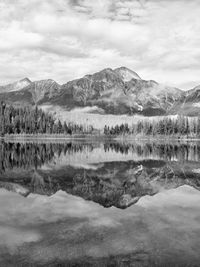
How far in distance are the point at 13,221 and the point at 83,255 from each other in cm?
635

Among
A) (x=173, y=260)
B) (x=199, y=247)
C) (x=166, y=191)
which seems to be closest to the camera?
(x=173, y=260)

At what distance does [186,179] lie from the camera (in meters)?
36.3

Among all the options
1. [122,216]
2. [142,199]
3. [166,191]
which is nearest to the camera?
[122,216]

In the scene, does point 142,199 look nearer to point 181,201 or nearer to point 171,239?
point 181,201

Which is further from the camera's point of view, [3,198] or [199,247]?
[3,198]

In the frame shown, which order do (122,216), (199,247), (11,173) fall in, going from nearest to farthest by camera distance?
1. (199,247)
2. (122,216)
3. (11,173)

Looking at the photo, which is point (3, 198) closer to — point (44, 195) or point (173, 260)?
point (44, 195)

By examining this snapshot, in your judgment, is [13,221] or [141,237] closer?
[141,237]

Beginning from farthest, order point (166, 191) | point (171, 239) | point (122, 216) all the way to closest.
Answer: point (166, 191) < point (122, 216) < point (171, 239)

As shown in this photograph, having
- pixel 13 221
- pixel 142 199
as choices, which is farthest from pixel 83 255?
pixel 142 199

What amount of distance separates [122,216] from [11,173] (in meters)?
22.6

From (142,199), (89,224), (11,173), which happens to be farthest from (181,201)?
(11,173)

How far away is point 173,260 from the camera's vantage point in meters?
12.4

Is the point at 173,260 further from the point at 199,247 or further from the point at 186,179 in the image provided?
the point at 186,179
